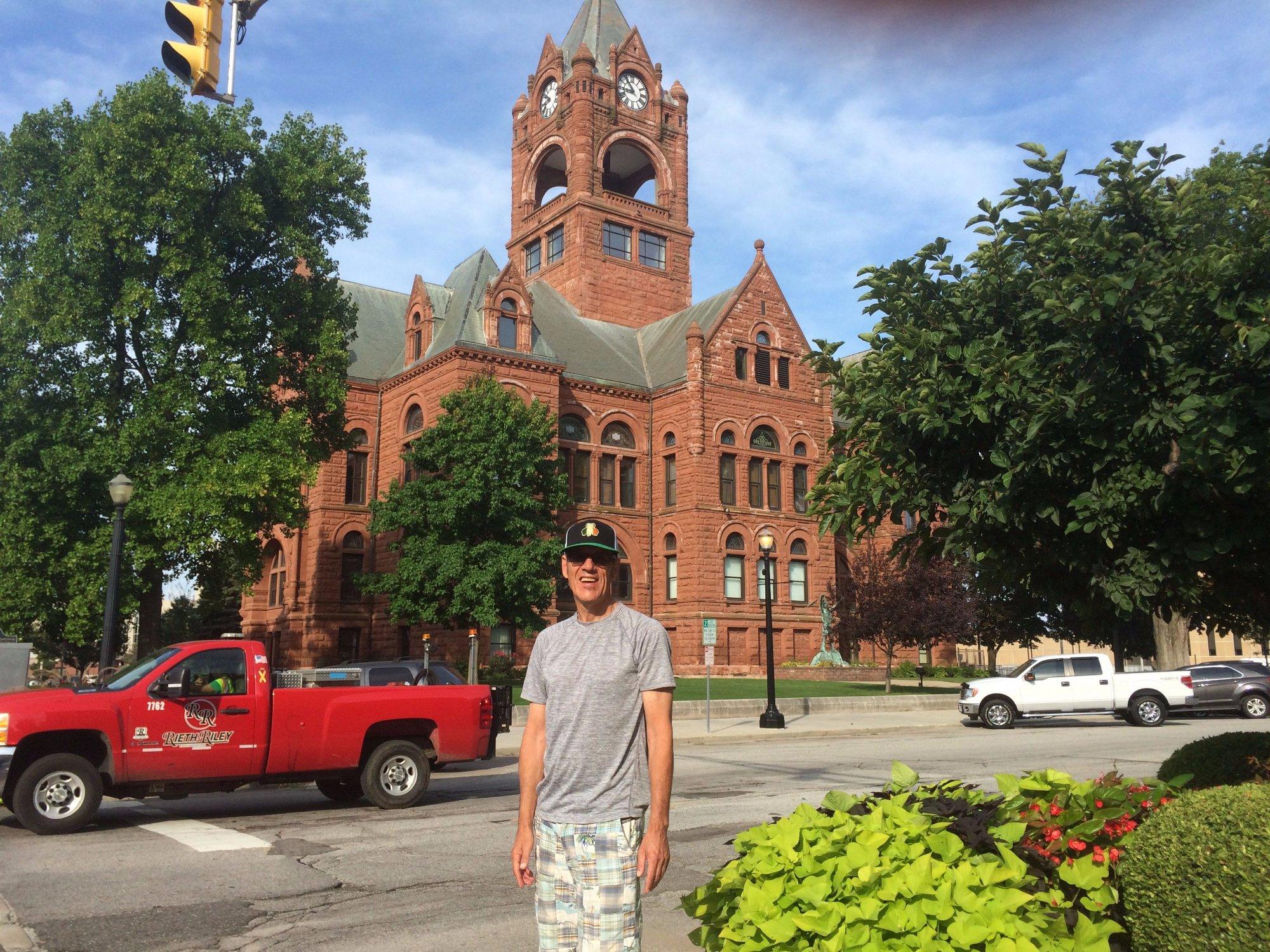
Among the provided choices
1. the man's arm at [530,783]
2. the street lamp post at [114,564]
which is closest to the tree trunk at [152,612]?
the street lamp post at [114,564]

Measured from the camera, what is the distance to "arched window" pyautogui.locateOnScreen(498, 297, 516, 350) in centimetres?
4141

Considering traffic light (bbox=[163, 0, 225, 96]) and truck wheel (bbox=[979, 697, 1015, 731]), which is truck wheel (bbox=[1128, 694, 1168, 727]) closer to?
truck wheel (bbox=[979, 697, 1015, 731])

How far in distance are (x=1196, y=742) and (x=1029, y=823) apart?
276 cm

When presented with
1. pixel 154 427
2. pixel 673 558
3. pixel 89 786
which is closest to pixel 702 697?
→ pixel 673 558

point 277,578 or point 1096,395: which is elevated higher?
point 277,578

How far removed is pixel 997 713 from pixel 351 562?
27394mm

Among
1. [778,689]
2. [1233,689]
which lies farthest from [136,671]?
[1233,689]

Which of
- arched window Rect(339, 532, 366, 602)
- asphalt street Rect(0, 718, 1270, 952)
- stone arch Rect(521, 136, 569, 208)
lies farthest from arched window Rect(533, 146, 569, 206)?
asphalt street Rect(0, 718, 1270, 952)

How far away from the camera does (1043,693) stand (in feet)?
86.6

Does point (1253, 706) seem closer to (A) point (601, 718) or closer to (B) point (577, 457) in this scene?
(B) point (577, 457)

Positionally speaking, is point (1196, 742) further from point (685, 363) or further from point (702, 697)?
point (685, 363)

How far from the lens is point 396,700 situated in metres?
12.5

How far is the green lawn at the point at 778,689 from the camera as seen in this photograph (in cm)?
3253

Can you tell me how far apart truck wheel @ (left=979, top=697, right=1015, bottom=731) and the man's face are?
24.7 m
